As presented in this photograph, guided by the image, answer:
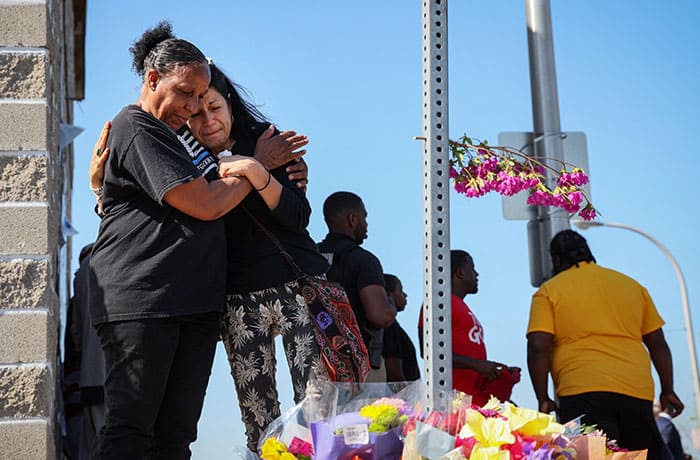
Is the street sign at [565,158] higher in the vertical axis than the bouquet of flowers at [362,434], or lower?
higher

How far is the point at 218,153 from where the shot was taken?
356 cm

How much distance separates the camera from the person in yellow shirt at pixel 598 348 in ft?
17.2

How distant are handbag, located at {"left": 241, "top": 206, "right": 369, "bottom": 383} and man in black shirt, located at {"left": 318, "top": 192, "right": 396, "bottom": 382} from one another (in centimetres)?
137

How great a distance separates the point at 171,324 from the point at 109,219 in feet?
1.53

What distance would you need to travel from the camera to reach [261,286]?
3354 millimetres

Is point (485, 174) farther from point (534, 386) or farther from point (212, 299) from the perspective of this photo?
point (534, 386)

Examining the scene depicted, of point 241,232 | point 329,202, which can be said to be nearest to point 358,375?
point 241,232

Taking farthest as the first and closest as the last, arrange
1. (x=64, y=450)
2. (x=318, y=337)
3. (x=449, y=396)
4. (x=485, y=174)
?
1. (x=64, y=450)
2. (x=318, y=337)
3. (x=485, y=174)
4. (x=449, y=396)

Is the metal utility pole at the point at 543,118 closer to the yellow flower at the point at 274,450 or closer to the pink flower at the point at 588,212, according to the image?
the pink flower at the point at 588,212

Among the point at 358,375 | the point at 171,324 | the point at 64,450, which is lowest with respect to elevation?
the point at 64,450

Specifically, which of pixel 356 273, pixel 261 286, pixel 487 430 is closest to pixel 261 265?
pixel 261 286

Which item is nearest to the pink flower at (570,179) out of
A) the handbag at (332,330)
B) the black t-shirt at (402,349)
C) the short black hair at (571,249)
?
the handbag at (332,330)

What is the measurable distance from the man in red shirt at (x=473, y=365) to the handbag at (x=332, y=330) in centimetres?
209

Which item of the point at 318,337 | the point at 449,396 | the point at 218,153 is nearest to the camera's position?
the point at 449,396
